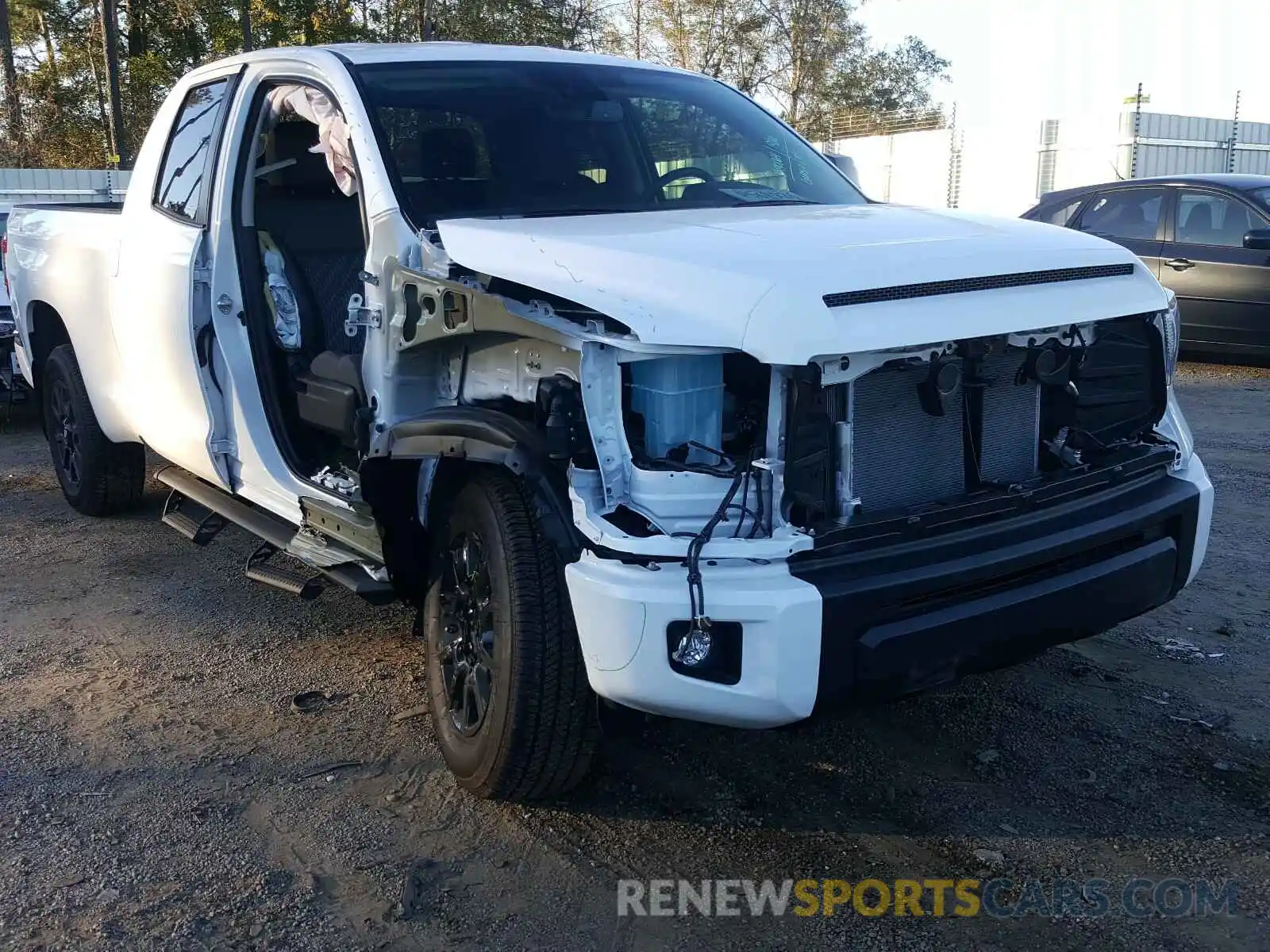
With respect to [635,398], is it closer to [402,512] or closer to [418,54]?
[402,512]

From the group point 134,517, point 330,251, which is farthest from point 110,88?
point 330,251

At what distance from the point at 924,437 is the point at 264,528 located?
7.95 feet

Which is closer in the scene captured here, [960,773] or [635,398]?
[635,398]

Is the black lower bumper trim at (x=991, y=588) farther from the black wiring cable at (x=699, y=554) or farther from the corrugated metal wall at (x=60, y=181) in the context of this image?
the corrugated metal wall at (x=60, y=181)

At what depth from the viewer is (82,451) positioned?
5.95 meters

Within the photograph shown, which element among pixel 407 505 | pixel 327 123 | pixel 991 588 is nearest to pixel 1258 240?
pixel 991 588

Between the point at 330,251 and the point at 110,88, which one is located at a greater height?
the point at 110,88

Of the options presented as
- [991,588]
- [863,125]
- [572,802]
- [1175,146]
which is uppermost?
[863,125]

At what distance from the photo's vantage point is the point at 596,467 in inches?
110

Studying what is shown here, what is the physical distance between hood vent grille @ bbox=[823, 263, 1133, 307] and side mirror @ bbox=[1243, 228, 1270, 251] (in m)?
6.81

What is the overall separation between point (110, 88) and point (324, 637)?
73.3 ft

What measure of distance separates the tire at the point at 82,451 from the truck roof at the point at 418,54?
2.04m

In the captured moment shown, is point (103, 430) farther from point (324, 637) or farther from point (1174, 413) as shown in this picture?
point (1174, 413)

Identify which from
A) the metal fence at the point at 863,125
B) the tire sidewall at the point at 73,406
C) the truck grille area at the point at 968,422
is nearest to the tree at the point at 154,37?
the metal fence at the point at 863,125
